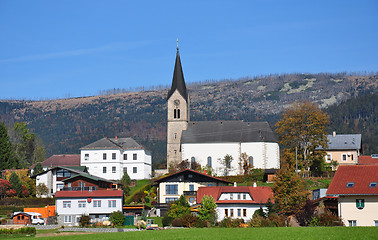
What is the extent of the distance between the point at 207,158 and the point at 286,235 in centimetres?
5669

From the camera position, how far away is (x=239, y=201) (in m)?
60.3

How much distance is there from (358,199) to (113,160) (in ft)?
167

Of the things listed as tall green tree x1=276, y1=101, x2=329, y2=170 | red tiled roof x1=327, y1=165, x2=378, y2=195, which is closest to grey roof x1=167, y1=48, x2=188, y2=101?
tall green tree x1=276, y1=101, x2=329, y2=170

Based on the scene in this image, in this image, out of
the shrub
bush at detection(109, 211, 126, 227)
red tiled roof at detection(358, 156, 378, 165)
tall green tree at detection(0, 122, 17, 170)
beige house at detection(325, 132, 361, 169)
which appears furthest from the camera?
tall green tree at detection(0, 122, 17, 170)

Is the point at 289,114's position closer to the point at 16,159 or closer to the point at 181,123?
the point at 181,123

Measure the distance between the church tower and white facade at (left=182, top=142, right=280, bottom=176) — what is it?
2366mm

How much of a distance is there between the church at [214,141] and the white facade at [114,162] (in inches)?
185

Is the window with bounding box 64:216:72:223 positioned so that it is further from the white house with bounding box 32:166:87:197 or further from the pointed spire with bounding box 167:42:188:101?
the pointed spire with bounding box 167:42:188:101

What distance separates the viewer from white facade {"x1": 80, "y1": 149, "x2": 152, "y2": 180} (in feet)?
305

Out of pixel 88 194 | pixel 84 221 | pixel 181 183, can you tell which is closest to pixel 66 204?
pixel 88 194

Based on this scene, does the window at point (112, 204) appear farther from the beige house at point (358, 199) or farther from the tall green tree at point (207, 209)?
the beige house at point (358, 199)

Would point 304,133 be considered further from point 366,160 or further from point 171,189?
point 171,189

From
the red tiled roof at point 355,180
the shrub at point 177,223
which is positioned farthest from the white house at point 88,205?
the red tiled roof at point 355,180

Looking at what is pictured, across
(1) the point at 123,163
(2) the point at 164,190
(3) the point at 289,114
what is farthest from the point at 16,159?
(3) the point at 289,114
